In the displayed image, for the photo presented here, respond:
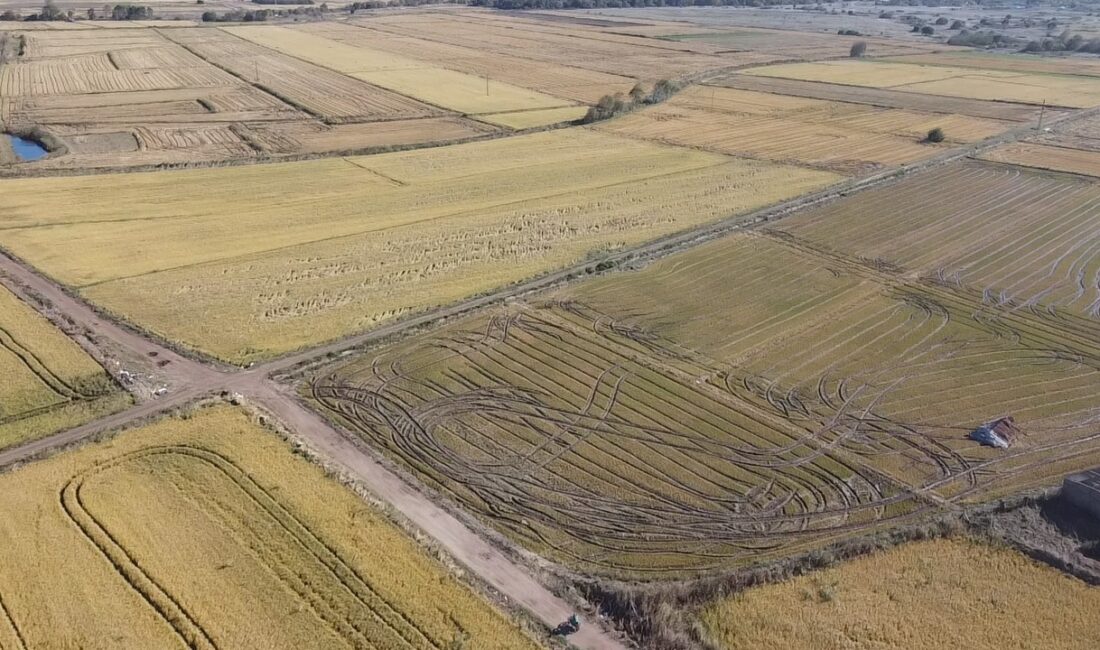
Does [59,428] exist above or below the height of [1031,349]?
below

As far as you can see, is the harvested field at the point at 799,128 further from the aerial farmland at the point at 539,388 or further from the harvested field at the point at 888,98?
the harvested field at the point at 888,98

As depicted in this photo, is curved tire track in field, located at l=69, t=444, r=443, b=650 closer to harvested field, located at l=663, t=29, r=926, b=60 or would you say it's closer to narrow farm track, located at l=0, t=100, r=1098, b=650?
narrow farm track, located at l=0, t=100, r=1098, b=650

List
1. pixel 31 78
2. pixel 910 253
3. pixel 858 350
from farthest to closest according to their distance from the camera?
pixel 31 78 < pixel 910 253 < pixel 858 350

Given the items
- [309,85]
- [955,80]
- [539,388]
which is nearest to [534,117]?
[309,85]

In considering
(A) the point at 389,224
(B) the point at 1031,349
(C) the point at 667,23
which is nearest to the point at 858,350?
(B) the point at 1031,349

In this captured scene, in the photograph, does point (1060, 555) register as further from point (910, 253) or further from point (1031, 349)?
point (910, 253)

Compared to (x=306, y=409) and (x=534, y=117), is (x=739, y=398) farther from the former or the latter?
(x=534, y=117)
